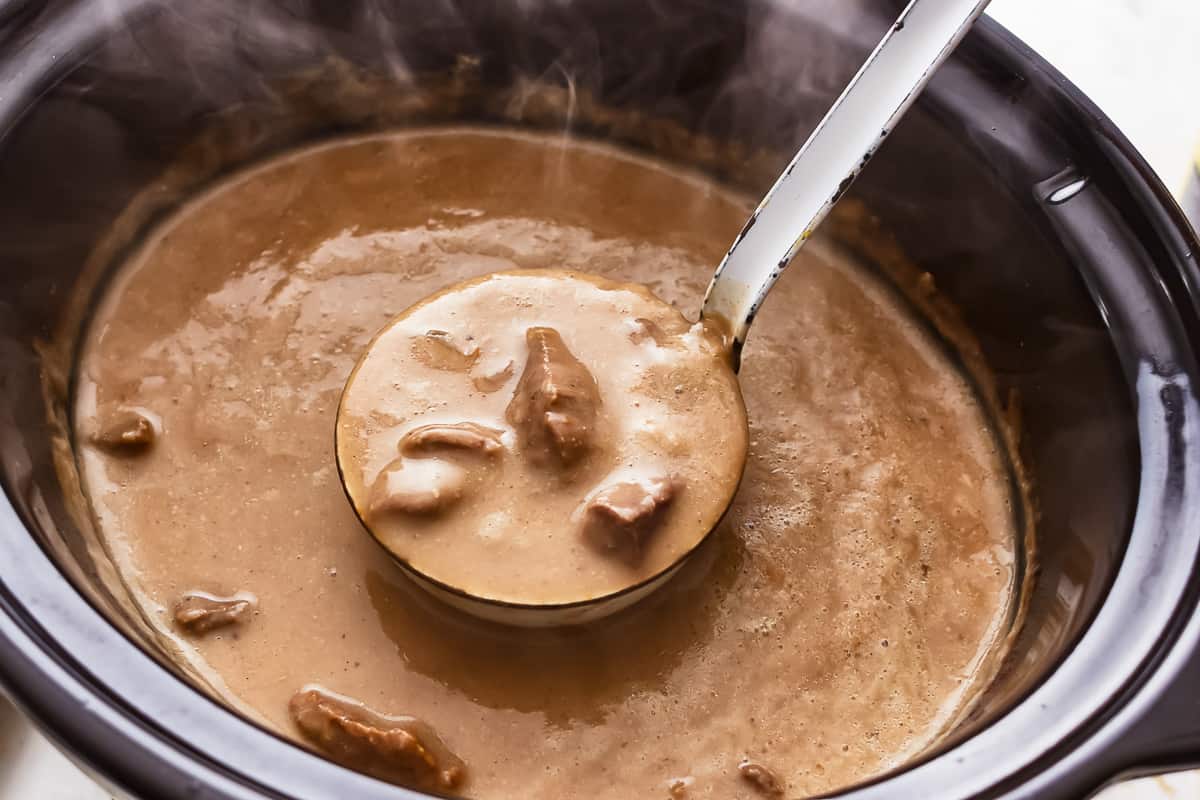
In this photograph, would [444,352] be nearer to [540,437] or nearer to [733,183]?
[540,437]

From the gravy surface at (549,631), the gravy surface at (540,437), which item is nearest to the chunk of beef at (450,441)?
the gravy surface at (540,437)

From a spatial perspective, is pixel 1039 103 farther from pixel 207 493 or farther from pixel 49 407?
pixel 49 407

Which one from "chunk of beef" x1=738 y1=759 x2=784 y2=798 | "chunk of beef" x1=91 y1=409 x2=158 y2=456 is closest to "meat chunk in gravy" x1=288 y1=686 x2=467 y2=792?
"chunk of beef" x1=738 y1=759 x2=784 y2=798

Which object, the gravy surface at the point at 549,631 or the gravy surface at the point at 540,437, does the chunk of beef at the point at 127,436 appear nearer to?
the gravy surface at the point at 549,631

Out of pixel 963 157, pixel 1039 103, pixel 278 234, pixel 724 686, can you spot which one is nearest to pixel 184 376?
pixel 278 234

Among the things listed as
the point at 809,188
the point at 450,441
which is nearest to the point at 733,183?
the point at 809,188

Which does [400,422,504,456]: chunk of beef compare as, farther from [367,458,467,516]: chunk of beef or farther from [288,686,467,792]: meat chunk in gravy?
[288,686,467,792]: meat chunk in gravy
